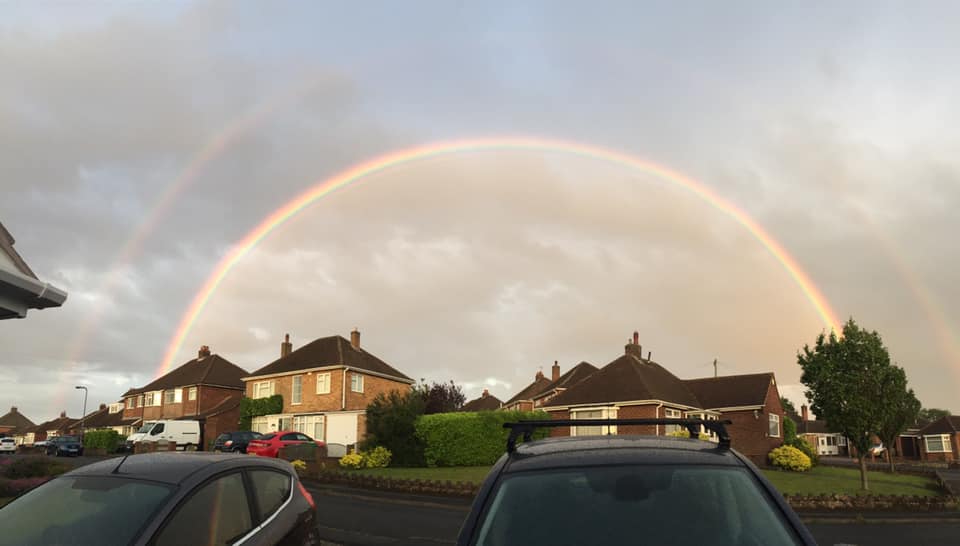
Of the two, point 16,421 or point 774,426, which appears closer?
point 774,426

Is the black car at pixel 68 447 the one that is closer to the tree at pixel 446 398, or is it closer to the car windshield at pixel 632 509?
the tree at pixel 446 398

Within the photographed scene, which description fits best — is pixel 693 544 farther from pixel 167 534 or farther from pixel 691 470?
pixel 167 534

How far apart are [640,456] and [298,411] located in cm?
5287

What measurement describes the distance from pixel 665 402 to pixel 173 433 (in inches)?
1435

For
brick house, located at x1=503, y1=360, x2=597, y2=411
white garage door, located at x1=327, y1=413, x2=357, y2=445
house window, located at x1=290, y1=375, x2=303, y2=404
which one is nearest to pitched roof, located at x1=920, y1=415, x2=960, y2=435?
brick house, located at x1=503, y1=360, x2=597, y2=411

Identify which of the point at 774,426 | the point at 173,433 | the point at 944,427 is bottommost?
the point at 944,427

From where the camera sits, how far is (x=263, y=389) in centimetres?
5662

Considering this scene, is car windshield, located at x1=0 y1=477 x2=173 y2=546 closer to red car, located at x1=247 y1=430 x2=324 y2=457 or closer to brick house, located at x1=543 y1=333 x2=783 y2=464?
red car, located at x1=247 y1=430 x2=324 y2=457

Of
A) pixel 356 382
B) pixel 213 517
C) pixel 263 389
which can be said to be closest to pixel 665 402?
pixel 356 382

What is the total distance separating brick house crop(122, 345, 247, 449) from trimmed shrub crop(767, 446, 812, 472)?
142 feet

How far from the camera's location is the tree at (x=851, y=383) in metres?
28.6

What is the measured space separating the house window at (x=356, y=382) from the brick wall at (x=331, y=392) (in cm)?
27

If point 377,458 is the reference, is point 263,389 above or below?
above

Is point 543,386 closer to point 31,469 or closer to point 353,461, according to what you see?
Answer: point 353,461
